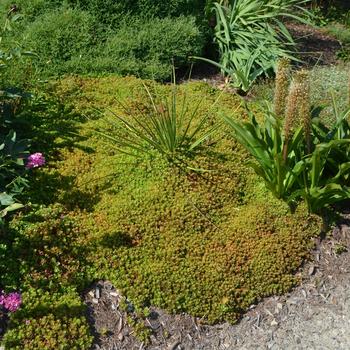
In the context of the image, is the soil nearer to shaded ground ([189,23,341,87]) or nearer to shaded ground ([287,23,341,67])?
shaded ground ([189,23,341,87])

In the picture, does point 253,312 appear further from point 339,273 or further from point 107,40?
point 107,40

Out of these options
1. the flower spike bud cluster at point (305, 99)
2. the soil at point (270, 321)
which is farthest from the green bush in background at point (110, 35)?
the soil at point (270, 321)

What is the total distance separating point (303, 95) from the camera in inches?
165

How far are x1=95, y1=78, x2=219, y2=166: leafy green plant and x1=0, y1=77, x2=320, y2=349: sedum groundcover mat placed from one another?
0.28ft

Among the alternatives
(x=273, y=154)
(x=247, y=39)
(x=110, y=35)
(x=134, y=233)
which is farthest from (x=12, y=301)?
(x=247, y=39)

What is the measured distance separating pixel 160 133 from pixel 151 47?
6.17 ft

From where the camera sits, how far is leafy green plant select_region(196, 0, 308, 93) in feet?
21.1

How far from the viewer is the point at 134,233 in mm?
4426

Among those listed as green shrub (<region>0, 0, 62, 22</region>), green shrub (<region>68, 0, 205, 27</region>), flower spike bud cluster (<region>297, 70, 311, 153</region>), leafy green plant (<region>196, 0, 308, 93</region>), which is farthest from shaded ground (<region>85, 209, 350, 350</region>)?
green shrub (<region>0, 0, 62, 22</region>)

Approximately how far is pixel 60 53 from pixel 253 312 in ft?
11.0

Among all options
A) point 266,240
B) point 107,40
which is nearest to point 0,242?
point 266,240

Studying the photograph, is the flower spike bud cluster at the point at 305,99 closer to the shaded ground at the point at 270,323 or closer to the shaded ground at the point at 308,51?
the shaded ground at the point at 270,323

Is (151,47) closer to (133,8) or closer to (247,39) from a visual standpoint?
(133,8)

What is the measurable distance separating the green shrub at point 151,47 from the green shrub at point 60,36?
24 cm
